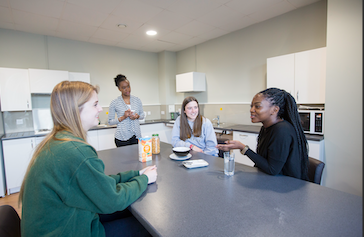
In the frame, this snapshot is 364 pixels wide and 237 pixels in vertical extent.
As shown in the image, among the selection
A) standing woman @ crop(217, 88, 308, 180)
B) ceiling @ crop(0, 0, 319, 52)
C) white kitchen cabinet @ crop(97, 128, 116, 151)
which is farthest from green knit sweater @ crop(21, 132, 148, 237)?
white kitchen cabinet @ crop(97, 128, 116, 151)

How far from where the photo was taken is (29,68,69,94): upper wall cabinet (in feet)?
10.9

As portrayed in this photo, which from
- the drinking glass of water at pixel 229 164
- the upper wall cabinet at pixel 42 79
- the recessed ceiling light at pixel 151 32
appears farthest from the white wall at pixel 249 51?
the upper wall cabinet at pixel 42 79

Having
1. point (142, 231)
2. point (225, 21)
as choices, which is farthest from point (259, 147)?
point (225, 21)

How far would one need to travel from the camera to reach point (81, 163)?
3.13 feet

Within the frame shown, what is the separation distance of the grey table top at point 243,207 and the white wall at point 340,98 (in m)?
1.57

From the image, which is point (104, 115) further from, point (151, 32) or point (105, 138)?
point (151, 32)

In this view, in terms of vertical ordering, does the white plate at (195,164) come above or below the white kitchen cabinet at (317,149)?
above

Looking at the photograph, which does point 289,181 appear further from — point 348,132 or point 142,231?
point 348,132

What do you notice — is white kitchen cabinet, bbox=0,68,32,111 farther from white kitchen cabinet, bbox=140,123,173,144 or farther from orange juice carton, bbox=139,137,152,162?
orange juice carton, bbox=139,137,152,162

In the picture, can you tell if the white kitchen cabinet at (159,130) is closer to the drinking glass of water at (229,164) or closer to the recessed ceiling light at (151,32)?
the recessed ceiling light at (151,32)

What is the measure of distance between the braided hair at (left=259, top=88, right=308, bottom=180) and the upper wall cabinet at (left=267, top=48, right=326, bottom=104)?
4.94ft

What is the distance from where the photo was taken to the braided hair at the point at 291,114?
1.38m

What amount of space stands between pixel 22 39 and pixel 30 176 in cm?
365

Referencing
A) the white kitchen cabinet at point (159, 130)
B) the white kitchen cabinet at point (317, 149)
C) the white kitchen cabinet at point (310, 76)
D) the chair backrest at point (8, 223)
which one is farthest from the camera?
the white kitchen cabinet at point (159, 130)
